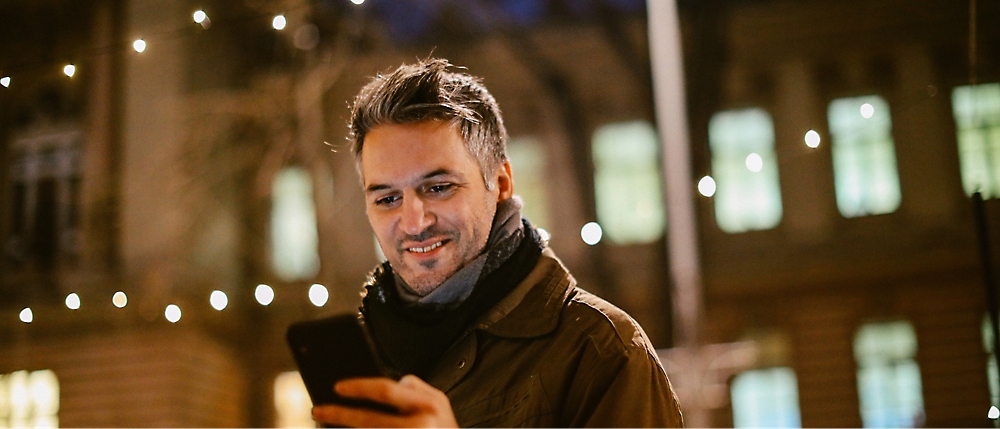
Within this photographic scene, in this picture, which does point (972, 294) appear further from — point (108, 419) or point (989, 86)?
point (108, 419)

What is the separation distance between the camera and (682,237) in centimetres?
Result: 1123

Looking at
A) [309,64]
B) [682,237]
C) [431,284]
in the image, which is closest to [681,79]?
[682,237]

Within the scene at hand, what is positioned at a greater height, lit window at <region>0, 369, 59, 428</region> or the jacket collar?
the jacket collar

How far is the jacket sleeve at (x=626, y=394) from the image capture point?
1712 millimetres

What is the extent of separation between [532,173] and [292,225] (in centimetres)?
342

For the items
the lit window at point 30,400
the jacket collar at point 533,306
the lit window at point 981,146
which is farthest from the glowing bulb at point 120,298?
the lit window at point 981,146

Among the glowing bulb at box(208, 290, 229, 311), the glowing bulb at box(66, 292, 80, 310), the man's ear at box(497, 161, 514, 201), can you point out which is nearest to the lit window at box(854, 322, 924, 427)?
the glowing bulb at box(208, 290, 229, 311)

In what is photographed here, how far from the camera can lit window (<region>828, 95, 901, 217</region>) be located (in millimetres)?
12156

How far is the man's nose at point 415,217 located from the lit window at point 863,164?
1106 cm

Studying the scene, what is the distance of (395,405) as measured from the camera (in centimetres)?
143

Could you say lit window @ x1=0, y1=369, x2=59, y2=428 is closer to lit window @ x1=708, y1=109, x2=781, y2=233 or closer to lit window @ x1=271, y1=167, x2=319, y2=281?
lit window @ x1=271, y1=167, x2=319, y2=281

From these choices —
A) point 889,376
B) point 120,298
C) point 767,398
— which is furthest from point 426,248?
point 889,376

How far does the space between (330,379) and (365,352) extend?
70 millimetres

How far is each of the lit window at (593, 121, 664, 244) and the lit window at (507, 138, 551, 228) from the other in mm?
729
